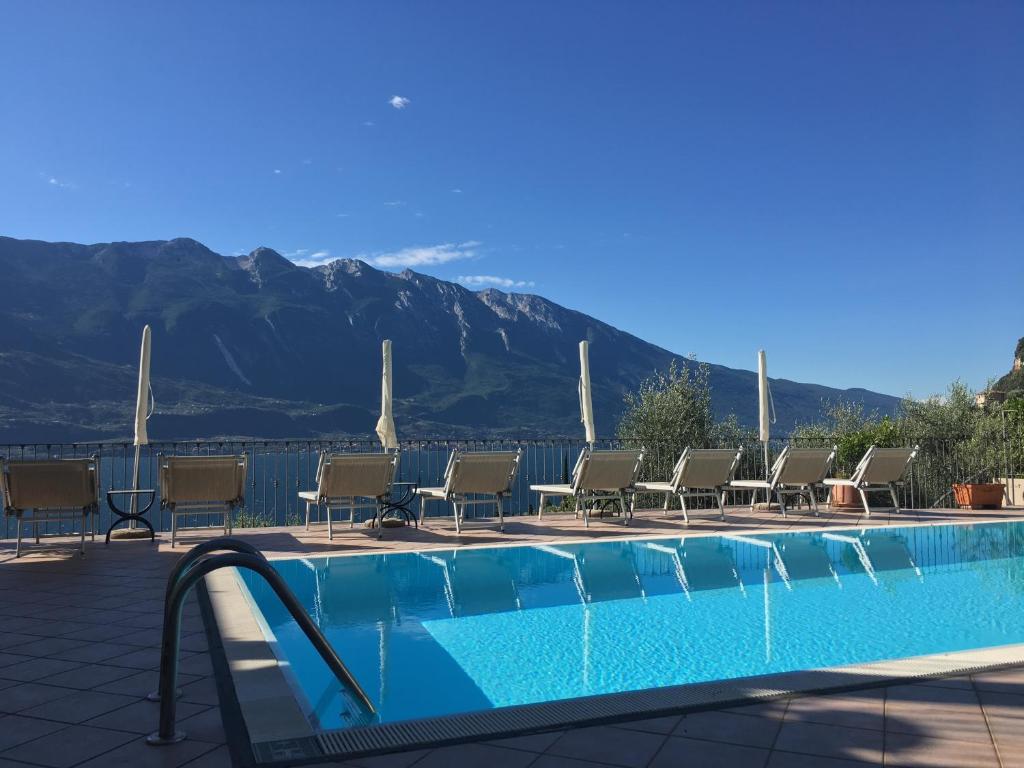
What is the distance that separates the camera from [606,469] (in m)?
9.25

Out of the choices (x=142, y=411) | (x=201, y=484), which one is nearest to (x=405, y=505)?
(x=201, y=484)

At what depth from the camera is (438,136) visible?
102 feet

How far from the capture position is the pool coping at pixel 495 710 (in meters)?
2.48

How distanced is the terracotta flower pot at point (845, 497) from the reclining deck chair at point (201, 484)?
26.6 ft

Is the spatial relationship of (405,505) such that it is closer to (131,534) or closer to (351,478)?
(351,478)

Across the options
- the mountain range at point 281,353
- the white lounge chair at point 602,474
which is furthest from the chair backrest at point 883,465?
the mountain range at point 281,353

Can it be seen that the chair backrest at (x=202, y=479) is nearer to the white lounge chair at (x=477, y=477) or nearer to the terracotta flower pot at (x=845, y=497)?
the white lounge chair at (x=477, y=477)

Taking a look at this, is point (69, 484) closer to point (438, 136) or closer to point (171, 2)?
point (171, 2)

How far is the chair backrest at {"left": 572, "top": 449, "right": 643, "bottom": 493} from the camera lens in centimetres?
912

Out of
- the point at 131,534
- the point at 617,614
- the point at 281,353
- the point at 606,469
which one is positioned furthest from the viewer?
the point at 281,353

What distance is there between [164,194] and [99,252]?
86992 millimetres

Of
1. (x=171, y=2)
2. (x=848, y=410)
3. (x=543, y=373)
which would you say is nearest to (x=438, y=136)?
(x=171, y=2)

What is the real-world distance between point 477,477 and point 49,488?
4.14 m

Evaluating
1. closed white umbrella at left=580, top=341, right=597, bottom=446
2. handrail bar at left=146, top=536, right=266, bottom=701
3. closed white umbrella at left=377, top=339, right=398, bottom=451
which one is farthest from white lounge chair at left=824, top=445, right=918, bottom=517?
handrail bar at left=146, top=536, right=266, bottom=701
